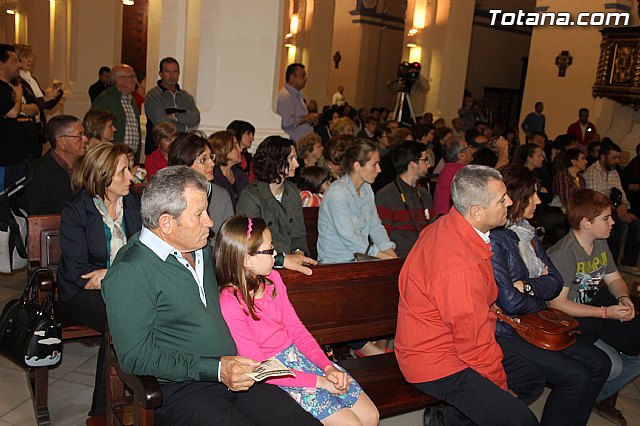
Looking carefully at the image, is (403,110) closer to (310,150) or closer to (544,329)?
(310,150)

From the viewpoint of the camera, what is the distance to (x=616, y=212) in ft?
25.9

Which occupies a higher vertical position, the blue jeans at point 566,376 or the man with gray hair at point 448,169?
the man with gray hair at point 448,169

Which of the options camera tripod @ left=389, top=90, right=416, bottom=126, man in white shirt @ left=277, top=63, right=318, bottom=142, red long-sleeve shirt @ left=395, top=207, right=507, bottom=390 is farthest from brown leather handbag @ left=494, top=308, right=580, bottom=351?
camera tripod @ left=389, top=90, right=416, bottom=126

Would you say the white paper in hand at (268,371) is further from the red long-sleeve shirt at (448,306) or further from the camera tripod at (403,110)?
the camera tripod at (403,110)

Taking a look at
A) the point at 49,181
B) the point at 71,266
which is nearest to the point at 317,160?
the point at 49,181

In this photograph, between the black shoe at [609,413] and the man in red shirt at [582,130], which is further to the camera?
the man in red shirt at [582,130]

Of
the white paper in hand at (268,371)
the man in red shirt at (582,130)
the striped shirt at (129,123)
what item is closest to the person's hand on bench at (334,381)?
the white paper in hand at (268,371)

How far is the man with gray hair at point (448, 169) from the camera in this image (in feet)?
19.6

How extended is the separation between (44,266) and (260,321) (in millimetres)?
1722

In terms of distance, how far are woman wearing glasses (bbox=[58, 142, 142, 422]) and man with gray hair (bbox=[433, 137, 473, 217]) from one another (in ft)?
10.4

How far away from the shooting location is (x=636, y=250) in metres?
7.93

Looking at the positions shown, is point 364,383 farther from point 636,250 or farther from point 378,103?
point 378,103

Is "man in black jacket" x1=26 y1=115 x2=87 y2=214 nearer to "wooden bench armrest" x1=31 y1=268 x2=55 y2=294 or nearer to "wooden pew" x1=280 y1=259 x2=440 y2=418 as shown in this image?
"wooden bench armrest" x1=31 y1=268 x2=55 y2=294

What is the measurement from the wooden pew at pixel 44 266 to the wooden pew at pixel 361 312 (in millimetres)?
1229
